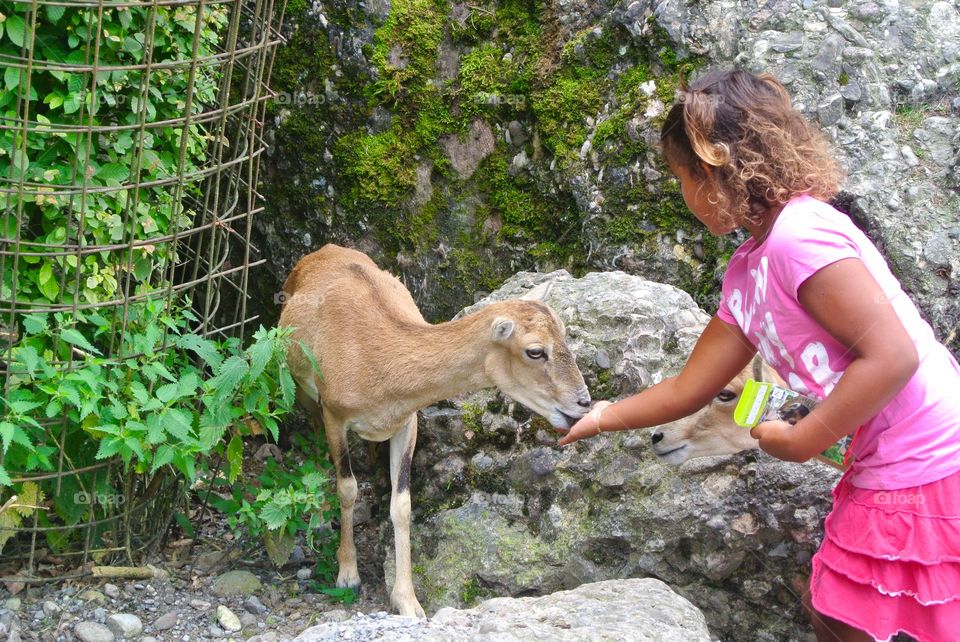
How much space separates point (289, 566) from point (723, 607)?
280 centimetres

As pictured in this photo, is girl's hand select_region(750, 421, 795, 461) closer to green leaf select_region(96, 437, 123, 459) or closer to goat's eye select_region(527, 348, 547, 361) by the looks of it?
goat's eye select_region(527, 348, 547, 361)

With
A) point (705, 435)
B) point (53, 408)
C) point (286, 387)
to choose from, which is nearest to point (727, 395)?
point (705, 435)

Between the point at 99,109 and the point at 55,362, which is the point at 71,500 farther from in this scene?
the point at 99,109

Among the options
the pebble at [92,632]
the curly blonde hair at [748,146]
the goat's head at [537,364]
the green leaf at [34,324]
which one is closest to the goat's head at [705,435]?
the goat's head at [537,364]

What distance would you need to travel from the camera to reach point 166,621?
573 centimetres

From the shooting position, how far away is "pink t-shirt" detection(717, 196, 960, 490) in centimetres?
348

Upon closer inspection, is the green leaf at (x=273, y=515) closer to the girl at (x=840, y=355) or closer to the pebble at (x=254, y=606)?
the pebble at (x=254, y=606)

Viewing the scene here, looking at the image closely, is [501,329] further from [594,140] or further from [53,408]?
[53,408]

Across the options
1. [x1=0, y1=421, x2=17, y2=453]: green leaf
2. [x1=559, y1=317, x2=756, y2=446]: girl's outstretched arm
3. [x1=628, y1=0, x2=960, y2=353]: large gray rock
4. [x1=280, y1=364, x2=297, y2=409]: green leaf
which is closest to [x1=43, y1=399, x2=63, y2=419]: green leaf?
[x1=0, y1=421, x2=17, y2=453]: green leaf

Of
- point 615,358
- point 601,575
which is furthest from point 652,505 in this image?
point 615,358

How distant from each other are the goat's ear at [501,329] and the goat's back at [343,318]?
2.49ft

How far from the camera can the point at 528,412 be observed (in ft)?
20.0

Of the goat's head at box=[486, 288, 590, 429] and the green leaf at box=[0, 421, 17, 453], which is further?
the goat's head at box=[486, 288, 590, 429]

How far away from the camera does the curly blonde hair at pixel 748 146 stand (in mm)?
3697
